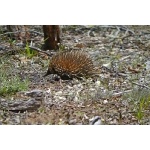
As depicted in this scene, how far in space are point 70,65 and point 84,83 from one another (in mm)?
141

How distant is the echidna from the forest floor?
1.7 inches

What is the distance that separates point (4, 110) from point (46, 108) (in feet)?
0.77

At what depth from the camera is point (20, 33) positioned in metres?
3.53

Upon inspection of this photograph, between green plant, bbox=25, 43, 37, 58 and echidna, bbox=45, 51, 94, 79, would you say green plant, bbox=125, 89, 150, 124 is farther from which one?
green plant, bbox=25, 43, 37, 58

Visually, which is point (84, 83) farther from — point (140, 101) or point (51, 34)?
point (51, 34)

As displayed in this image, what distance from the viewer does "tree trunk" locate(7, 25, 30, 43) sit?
351 cm

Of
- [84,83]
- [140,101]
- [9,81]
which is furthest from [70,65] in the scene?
[140,101]

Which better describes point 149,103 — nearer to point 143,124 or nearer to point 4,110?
point 143,124

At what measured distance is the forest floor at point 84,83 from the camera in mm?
2822

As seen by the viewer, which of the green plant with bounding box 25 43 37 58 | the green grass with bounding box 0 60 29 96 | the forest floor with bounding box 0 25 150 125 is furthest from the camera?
the green plant with bounding box 25 43 37 58

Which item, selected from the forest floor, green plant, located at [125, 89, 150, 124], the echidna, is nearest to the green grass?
the forest floor

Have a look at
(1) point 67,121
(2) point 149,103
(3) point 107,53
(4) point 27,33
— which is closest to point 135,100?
(2) point 149,103

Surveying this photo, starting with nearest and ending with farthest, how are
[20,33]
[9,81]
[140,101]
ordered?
[140,101]
[9,81]
[20,33]

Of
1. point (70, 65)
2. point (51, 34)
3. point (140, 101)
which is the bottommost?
point (140, 101)
